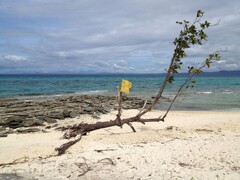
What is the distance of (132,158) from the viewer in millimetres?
6605

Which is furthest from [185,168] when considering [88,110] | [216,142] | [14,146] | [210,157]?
[88,110]

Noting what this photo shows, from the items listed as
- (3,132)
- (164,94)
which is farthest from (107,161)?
(164,94)

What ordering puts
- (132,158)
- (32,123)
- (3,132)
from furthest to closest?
(32,123), (3,132), (132,158)

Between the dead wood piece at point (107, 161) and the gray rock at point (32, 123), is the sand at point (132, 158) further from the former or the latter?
the gray rock at point (32, 123)

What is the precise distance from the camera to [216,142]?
788 cm

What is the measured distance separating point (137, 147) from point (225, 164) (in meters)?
2.13

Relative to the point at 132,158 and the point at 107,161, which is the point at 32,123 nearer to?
the point at 107,161

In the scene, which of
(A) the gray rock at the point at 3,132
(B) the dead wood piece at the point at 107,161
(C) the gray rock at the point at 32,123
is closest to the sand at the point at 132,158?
(B) the dead wood piece at the point at 107,161

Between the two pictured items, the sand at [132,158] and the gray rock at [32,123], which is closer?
the sand at [132,158]

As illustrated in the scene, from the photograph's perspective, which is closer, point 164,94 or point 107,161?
point 107,161

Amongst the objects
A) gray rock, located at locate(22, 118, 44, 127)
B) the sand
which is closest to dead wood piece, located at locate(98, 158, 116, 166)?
the sand

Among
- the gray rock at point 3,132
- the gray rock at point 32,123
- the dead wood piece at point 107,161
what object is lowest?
the gray rock at point 3,132

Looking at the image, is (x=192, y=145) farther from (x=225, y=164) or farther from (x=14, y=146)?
(x=14, y=146)

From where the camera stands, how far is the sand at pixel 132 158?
19.4 feet
